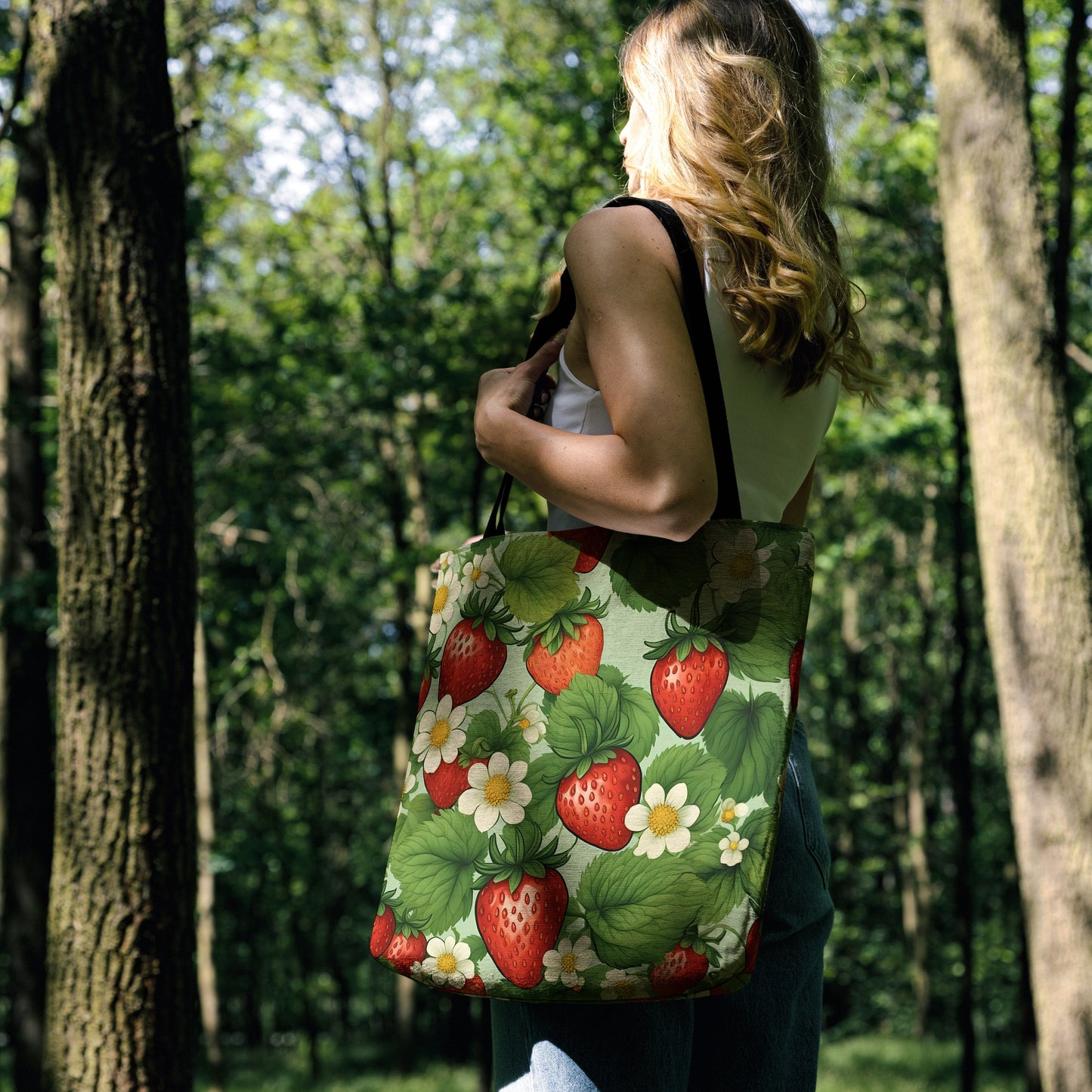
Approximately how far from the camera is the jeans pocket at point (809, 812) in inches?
47.3

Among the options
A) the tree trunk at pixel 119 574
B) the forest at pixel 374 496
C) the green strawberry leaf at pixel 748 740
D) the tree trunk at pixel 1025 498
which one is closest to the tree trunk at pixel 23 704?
the forest at pixel 374 496

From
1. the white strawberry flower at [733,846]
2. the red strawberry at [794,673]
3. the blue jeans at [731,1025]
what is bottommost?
the blue jeans at [731,1025]

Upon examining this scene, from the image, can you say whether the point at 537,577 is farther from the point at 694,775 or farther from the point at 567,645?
the point at 694,775

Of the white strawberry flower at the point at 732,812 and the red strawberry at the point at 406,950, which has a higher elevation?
the white strawberry flower at the point at 732,812

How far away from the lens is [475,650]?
3.82ft

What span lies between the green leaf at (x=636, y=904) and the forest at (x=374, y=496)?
0.88 m

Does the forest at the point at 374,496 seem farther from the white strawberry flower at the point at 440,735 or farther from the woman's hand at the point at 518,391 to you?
the white strawberry flower at the point at 440,735

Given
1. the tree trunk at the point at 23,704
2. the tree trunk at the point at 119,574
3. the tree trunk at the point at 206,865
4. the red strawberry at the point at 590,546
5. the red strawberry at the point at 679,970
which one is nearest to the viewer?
the red strawberry at the point at 679,970

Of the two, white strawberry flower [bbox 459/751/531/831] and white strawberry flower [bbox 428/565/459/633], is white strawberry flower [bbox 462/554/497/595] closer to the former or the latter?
white strawberry flower [bbox 428/565/459/633]

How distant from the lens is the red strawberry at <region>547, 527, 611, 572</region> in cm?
112

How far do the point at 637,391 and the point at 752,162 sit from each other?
0.34 metres

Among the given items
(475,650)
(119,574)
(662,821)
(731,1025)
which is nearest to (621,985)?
(662,821)

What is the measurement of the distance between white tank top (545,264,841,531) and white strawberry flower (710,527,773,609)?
0.07 meters

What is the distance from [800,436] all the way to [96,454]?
1624 millimetres
